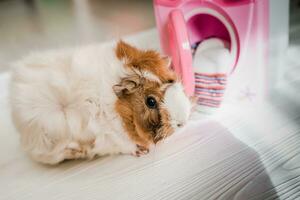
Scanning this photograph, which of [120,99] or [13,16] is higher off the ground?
[13,16]

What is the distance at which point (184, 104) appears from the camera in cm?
90

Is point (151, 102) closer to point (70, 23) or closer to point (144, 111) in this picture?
point (144, 111)

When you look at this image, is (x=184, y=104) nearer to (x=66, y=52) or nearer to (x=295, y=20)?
(x=66, y=52)

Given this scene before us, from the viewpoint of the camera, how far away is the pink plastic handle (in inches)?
42.9

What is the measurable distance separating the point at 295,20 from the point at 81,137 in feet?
4.49

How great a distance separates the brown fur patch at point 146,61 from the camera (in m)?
0.92

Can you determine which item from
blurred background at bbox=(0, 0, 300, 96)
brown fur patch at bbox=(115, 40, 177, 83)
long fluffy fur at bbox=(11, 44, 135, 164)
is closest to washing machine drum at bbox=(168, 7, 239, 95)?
brown fur patch at bbox=(115, 40, 177, 83)

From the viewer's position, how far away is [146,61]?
3.03 ft

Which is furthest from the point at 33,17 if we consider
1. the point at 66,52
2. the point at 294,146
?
the point at 294,146

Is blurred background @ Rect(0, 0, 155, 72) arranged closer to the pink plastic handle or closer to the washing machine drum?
the washing machine drum

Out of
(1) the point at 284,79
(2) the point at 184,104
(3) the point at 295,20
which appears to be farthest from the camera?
(3) the point at 295,20

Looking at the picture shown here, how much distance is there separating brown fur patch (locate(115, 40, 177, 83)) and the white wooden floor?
25 centimetres

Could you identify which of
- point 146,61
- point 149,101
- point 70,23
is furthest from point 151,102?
point 70,23

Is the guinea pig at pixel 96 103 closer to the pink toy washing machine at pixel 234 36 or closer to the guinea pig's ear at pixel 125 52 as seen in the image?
the guinea pig's ear at pixel 125 52
